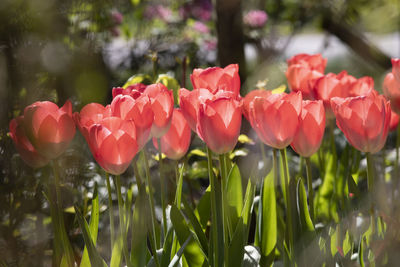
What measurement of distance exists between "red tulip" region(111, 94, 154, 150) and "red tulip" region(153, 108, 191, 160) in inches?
6.3

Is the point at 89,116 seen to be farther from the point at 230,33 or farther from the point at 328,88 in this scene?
the point at 230,33

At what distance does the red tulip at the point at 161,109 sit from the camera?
862 mm

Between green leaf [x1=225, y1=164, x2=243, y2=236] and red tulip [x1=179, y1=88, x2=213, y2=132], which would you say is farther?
green leaf [x1=225, y1=164, x2=243, y2=236]

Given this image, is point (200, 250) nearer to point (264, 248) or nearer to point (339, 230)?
point (264, 248)

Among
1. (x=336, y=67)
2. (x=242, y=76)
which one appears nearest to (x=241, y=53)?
(x=242, y=76)

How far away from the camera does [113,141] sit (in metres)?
0.78

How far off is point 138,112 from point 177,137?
0.20 metres

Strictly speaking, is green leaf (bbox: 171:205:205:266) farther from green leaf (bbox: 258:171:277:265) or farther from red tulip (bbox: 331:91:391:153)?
red tulip (bbox: 331:91:391:153)

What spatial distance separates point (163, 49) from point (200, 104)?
172 cm

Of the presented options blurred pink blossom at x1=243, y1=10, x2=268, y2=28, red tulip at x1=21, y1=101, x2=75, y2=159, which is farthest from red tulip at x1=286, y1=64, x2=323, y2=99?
blurred pink blossom at x1=243, y1=10, x2=268, y2=28

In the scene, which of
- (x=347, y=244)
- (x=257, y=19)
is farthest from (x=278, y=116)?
(x=257, y=19)

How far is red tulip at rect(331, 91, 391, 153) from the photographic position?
2.85ft

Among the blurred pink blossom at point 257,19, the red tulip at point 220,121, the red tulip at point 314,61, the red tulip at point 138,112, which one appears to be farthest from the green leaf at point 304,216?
the blurred pink blossom at point 257,19

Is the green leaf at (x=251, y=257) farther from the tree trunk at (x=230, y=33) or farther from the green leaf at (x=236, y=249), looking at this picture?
the tree trunk at (x=230, y=33)
